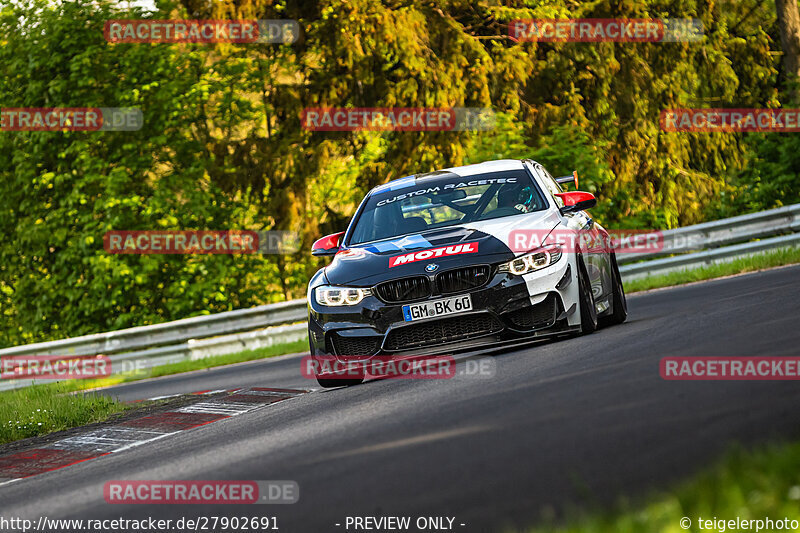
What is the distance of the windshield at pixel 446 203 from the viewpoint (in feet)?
31.9

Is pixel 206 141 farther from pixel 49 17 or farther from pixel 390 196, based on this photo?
pixel 390 196

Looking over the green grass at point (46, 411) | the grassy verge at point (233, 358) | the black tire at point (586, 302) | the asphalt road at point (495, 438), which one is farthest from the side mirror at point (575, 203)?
the grassy verge at point (233, 358)

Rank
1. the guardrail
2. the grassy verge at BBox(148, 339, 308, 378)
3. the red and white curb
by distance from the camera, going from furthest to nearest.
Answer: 1. the guardrail
2. the grassy verge at BBox(148, 339, 308, 378)
3. the red and white curb

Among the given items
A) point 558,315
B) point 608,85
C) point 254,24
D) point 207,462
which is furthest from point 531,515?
point 608,85

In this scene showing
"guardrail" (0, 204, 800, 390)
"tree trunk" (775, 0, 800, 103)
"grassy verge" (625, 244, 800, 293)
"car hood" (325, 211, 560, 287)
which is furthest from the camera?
"tree trunk" (775, 0, 800, 103)

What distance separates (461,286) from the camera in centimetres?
853

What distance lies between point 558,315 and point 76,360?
14029mm

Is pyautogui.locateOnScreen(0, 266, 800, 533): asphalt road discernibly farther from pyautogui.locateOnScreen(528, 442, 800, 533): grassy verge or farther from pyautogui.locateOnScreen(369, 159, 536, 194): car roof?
pyautogui.locateOnScreen(369, 159, 536, 194): car roof

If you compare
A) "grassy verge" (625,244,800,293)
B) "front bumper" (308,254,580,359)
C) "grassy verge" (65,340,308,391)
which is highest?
"front bumper" (308,254,580,359)

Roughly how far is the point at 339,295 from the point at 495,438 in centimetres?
358

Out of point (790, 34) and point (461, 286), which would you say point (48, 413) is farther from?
point (790, 34)

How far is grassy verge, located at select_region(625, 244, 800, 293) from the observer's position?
16781 mm

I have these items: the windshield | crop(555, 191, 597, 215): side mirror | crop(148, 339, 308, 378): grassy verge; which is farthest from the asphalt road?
crop(148, 339, 308, 378): grassy verge

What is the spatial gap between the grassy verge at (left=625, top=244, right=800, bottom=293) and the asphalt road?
7.53 meters
